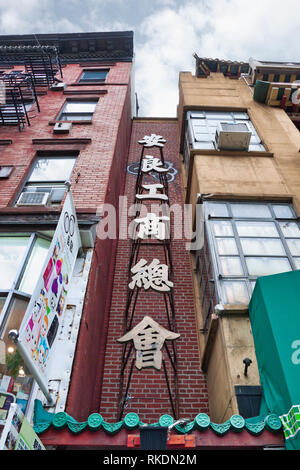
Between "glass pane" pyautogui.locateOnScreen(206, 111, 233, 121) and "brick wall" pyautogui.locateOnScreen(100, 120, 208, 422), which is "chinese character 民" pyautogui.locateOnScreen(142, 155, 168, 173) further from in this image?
"glass pane" pyautogui.locateOnScreen(206, 111, 233, 121)

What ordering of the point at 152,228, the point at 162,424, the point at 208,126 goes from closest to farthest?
the point at 162,424
the point at 152,228
the point at 208,126

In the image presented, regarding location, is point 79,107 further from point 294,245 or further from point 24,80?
point 294,245

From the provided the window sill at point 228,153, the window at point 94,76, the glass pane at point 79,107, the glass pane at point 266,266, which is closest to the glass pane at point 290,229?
the glass pane at point 266,266

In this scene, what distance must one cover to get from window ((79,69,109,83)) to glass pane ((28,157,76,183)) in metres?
8.08

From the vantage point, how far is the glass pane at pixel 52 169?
9.04 meters

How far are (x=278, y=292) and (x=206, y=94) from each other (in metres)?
12.0

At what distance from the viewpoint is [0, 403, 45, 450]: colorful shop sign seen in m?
3.12

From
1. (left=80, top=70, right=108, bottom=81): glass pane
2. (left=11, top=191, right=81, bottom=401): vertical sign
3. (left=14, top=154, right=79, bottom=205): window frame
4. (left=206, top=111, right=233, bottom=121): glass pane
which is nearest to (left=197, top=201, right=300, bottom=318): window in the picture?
(left=11, top=191, right=81, bottom=401): vertical sign

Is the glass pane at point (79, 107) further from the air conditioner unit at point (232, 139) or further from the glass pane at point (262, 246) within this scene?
the glass pane at point (262, 246)

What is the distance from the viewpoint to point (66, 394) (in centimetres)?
493

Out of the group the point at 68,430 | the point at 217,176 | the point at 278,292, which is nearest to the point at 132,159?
the point at 217,176

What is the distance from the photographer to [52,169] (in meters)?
9.41

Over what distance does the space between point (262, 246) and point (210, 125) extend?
22.8 ft

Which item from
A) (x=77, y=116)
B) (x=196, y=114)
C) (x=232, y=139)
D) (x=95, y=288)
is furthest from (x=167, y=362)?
(x=196, y=114)
